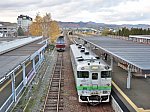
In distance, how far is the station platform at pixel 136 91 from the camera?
12508 mm

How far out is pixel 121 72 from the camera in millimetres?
22125

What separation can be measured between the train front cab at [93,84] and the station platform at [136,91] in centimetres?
135

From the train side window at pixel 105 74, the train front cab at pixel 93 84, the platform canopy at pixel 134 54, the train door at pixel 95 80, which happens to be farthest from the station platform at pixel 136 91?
the platform canopy at pixel 134 54

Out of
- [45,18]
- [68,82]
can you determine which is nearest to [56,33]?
[45,18]

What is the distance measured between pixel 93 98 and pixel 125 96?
1.84 m

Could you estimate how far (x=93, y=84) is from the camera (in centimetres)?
1350

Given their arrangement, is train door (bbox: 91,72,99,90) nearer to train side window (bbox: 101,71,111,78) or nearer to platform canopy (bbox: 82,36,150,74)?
train side window (bbox: 101,71,111,78)

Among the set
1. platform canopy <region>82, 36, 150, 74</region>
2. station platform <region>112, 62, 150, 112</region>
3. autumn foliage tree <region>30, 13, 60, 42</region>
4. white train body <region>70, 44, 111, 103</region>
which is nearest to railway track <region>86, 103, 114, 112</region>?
white train body <region>70, 44, 111, 103</region>

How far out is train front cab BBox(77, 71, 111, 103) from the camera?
530 inches

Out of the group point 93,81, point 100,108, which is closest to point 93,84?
point 93,81

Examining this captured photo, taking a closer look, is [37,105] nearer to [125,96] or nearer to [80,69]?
[80,69]

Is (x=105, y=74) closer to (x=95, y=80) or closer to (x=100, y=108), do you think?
(x=95, y=80)

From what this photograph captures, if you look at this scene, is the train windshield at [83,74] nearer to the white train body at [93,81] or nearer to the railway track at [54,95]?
the white train body at [93,81]

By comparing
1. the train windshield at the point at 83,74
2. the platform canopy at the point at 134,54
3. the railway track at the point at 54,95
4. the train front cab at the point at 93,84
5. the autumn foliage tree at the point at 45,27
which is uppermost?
the autumn foliage tree at the point at 45,27
